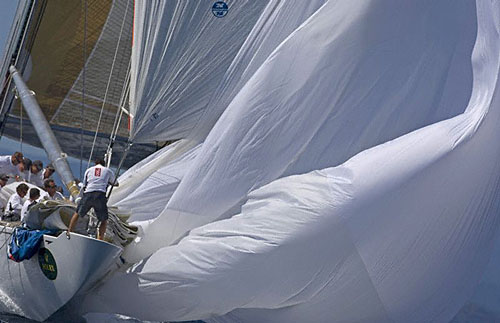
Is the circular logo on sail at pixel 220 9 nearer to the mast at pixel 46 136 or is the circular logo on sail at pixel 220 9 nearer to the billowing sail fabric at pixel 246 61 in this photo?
the billowing sail fabric at pixel 246 61

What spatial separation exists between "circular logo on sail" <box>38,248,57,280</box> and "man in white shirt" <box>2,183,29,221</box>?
3.73 feet

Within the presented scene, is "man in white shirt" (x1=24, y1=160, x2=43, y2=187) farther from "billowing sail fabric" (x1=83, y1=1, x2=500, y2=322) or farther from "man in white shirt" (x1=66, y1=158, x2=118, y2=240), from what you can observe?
"billowing sail fabric" (x1=83, y1=1, x2=500, y2=322)

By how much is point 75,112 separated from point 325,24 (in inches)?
223

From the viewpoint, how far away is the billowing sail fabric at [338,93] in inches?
381

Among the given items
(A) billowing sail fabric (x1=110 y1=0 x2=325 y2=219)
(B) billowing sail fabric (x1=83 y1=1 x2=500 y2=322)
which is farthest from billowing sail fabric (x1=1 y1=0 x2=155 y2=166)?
(B) billowing sail fabric (x1=83 y1=1 x2=500 y2=322)

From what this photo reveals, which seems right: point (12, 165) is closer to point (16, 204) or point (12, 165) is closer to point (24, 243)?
point (16, 204)

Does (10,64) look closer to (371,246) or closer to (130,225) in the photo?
(130,225)

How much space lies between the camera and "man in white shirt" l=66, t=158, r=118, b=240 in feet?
32.6

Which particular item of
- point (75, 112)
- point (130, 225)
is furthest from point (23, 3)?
point (130, 225)

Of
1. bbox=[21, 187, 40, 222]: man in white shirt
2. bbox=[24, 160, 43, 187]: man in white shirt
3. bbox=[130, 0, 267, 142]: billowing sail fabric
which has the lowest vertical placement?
bbox=[21, 187, 40, 222]: man in white shirt

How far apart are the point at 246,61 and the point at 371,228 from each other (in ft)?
7.62

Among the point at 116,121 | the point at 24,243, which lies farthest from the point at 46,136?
the point at 24,243

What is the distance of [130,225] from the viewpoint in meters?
10.7

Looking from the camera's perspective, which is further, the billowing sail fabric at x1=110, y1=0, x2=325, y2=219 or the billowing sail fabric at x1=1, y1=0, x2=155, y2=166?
the billowing sail fabric at x1=1, y1=0, x2=155, y2=166
